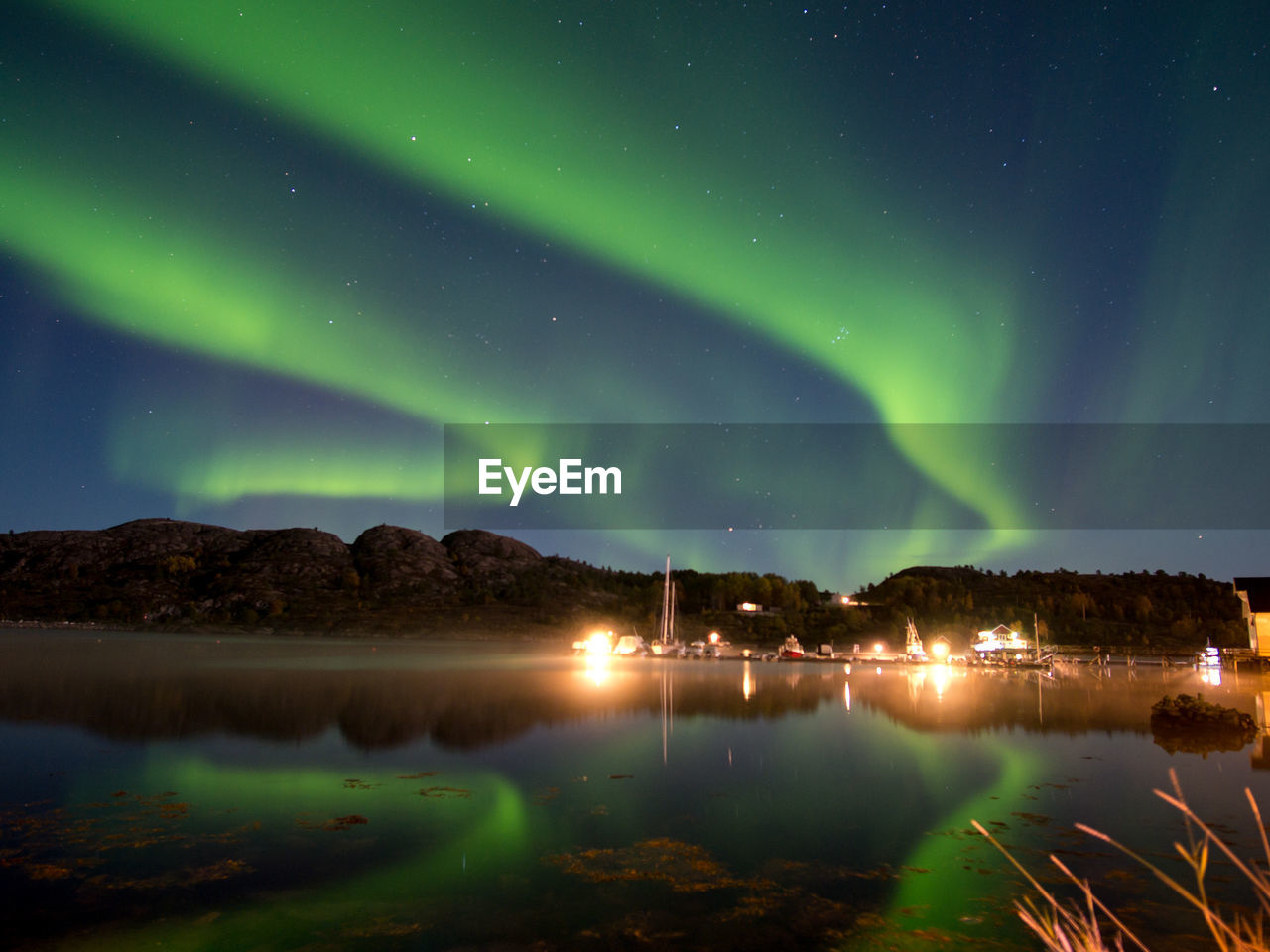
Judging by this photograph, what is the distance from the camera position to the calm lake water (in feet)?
33.6

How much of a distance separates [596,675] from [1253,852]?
1661 inches

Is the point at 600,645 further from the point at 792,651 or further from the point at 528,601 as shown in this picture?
the point at 528,601

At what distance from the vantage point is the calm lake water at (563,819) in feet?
33.6

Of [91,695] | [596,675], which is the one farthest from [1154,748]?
[91,695]

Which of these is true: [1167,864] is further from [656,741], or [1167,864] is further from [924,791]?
[656,741]

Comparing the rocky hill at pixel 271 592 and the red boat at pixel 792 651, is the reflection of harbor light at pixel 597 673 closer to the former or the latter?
the red boat at pixel 792 651

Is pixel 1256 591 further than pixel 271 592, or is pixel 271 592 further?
pixel 271 592

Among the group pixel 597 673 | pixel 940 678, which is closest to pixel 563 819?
pixel 597 673

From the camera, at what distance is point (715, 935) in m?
9.92

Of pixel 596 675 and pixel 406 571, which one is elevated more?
pixel 406 571

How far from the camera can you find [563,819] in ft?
51.0

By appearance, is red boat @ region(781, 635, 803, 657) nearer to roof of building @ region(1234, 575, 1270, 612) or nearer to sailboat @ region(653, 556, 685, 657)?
sailboat @ region(653, 556, 685, 657)

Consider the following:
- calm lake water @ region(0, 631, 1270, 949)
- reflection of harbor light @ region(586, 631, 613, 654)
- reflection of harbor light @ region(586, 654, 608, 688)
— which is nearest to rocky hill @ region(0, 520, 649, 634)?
reflection of harbor light @ region(586, 631, 613, 654)

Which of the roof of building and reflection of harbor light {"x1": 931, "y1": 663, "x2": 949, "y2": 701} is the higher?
the roof of building
